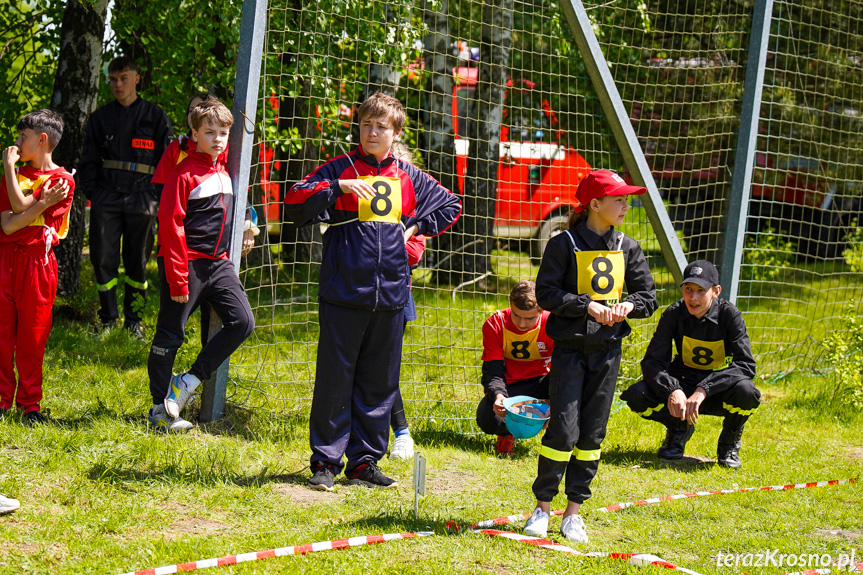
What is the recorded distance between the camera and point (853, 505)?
4875mm

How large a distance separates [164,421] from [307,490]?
108cm

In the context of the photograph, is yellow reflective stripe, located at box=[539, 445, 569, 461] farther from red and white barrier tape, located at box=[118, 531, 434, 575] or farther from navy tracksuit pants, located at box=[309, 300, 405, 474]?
navy tracksuit pants, located at box=[309, 300, 405, 474]

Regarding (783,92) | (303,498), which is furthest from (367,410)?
(783,92)

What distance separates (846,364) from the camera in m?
7.18

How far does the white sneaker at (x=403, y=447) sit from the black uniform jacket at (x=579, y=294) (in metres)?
1.57

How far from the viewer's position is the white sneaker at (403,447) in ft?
17.3

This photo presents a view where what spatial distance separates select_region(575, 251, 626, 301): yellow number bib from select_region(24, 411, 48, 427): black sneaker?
10.4 ft

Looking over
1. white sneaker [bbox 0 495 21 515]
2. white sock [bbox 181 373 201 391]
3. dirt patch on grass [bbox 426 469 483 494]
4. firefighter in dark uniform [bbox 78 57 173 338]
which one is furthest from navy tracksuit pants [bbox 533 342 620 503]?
firefighter in dark uniform [bbox 78 57 173 338]

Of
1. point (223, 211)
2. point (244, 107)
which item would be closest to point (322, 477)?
point (223, 211)

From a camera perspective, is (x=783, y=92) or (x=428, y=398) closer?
(x=428, y=398)

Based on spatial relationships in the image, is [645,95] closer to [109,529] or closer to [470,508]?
[470,508]

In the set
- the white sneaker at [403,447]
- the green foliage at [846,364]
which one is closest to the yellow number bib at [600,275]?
the white sneaker at [403,447]

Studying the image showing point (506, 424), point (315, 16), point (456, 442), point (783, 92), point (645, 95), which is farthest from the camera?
point (783, 92)

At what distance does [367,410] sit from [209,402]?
4.16 ft
